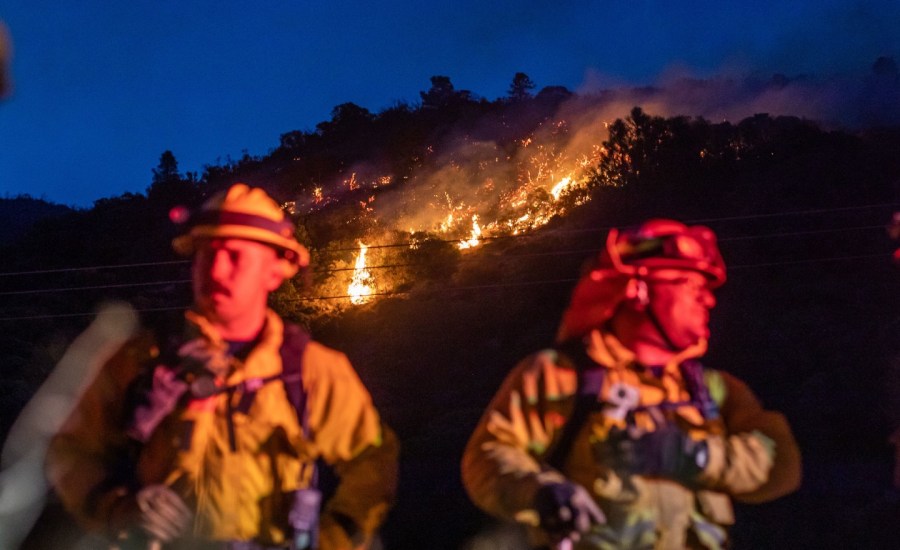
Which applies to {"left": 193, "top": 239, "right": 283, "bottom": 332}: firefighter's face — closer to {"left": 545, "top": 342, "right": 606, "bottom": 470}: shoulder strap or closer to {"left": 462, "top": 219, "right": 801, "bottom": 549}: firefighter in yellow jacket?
{"left": 462, "top": 219, "right": 801, "bottom": 549}: firefighter in yellow jacket

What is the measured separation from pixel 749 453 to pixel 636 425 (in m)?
0.42

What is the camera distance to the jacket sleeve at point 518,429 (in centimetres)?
303

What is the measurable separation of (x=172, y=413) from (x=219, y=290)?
46 cm

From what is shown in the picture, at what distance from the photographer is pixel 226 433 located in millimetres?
2969

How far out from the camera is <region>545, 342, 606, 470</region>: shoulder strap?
310 cm

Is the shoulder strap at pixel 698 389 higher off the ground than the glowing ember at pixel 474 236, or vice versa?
the glowing ember at pixel 474 236

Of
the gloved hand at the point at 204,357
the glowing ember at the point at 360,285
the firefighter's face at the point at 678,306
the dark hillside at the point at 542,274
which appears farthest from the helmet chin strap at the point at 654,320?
the glowing ember at the point at 360,285

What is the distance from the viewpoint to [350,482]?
3.07 meters

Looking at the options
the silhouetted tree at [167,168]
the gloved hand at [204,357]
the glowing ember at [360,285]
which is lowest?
the gloved hand at [204,357]

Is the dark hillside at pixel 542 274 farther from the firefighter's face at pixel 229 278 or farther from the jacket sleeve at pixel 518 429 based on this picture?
the firefighter's face at pixel 229 278

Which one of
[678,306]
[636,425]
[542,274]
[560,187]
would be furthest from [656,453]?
[560,187]

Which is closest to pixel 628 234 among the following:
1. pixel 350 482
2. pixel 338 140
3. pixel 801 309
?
pixel 350 482

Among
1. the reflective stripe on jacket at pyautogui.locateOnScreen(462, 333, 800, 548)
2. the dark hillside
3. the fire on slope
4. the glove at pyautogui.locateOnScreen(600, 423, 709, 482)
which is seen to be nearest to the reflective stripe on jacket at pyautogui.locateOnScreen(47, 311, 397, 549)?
the reflective stripe on jacket at pyautogui.locateOnScreen(462, 333, 800, 548)

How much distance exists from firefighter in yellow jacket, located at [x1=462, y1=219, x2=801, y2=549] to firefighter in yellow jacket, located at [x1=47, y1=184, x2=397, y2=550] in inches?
18.9
